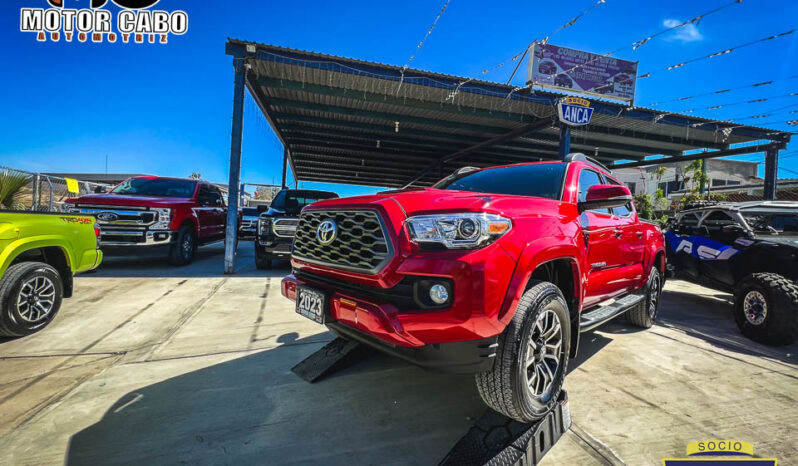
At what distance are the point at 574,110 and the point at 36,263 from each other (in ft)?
33.1

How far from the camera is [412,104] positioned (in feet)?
29.9

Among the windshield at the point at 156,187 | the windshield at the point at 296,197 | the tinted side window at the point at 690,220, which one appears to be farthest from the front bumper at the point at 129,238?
the tinted side window at the point at 690,220

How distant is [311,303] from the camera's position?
6.64 feet

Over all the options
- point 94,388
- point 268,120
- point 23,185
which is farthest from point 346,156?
point 94,388

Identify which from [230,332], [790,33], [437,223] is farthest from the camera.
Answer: [790,33]

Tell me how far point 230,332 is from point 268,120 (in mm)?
8713

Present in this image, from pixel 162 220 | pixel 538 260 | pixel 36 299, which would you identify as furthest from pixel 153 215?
pixel 538 260

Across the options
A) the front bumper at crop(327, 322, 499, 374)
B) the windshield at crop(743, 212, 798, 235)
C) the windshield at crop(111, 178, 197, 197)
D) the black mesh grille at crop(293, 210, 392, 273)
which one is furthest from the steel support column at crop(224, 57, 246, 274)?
the windshield at crop(743, 212, 798, 235)

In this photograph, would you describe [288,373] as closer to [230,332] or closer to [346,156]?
[230,332]

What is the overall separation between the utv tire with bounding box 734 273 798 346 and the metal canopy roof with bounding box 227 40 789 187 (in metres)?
6.34

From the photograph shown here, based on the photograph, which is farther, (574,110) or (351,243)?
(574,110)

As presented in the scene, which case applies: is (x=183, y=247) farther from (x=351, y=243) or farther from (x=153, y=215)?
(x=351, y=243)

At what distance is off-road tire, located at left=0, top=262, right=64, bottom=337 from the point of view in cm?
296

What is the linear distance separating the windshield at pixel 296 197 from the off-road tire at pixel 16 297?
412cm
